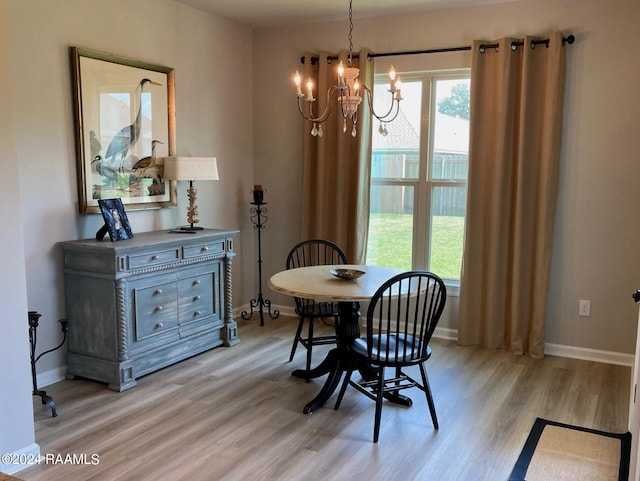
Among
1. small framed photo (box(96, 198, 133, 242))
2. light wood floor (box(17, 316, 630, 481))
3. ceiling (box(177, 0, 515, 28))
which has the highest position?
ceiling (box(177, 0, 515, 28))

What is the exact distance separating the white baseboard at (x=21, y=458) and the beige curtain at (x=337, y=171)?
9.16 ft

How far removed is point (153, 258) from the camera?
363cm

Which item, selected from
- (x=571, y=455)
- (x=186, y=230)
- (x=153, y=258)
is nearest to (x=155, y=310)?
(x=153, y=258)

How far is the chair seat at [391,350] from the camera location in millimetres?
2867

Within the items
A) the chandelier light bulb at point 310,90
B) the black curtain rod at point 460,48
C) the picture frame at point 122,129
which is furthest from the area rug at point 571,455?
the picture frame at point 122,129

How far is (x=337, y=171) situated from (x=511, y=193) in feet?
4.62

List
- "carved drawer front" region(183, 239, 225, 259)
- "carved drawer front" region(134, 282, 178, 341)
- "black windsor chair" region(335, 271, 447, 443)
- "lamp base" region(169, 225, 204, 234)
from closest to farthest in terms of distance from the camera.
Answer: "black windsor chair" region(335, 271, 447, 443) → "carved drawer front" region(134, 282, 178, 341) → "carved drawer front" region(183, 239, 225, 259) → "lamp base" region(169, 225, 204, 234)

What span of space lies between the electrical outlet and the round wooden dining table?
A: 1.50m

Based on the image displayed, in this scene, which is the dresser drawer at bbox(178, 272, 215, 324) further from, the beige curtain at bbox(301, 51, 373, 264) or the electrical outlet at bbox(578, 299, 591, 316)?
the electrical outlet at bbox(578, 299, 591, 316)

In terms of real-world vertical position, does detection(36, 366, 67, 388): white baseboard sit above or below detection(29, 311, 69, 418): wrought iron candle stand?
below

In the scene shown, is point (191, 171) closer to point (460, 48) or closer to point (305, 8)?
point (305, 8)

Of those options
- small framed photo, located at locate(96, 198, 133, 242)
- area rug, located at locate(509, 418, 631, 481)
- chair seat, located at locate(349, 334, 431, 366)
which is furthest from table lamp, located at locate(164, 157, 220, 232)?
area rug, located at locate(509, 418, 631, 481)

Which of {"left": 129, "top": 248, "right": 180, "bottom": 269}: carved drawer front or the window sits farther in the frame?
the window

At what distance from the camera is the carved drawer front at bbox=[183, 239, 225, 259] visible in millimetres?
3914
